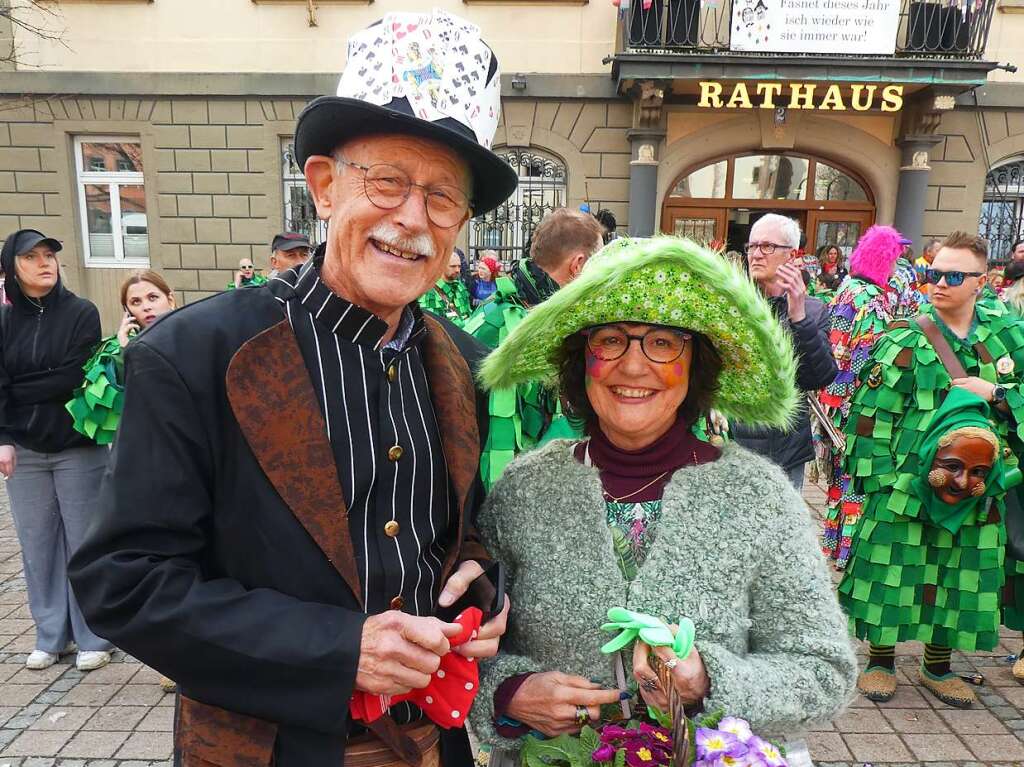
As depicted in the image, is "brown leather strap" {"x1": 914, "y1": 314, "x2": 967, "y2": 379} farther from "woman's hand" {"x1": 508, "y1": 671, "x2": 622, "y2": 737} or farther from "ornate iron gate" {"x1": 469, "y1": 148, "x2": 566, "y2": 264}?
"ornate iron gate" {"x1": 469, "y1": 148, "x2": 566, "y2": 264}

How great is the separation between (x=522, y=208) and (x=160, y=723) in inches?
371

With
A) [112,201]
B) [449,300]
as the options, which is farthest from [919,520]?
[112,201]

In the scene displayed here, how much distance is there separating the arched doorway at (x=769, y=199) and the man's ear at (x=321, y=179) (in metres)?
10.7

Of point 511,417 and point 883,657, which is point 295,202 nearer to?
point 511,417

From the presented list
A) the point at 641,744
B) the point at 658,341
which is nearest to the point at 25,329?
the point at 658,341

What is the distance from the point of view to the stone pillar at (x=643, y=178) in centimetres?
1071

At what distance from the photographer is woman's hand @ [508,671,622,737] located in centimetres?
150

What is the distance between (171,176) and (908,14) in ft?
36.4

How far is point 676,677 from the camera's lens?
1395 mm

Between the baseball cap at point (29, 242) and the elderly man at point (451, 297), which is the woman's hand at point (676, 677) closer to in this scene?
the baseball cap at point (29, 242)

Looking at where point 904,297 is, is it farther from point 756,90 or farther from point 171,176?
point 171,176

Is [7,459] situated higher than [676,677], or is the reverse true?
[676,677]

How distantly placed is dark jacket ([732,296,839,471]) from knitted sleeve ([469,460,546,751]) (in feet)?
6.58

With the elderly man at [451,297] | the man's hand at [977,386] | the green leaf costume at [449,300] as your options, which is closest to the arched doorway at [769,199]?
the elderly man at [451,297]
